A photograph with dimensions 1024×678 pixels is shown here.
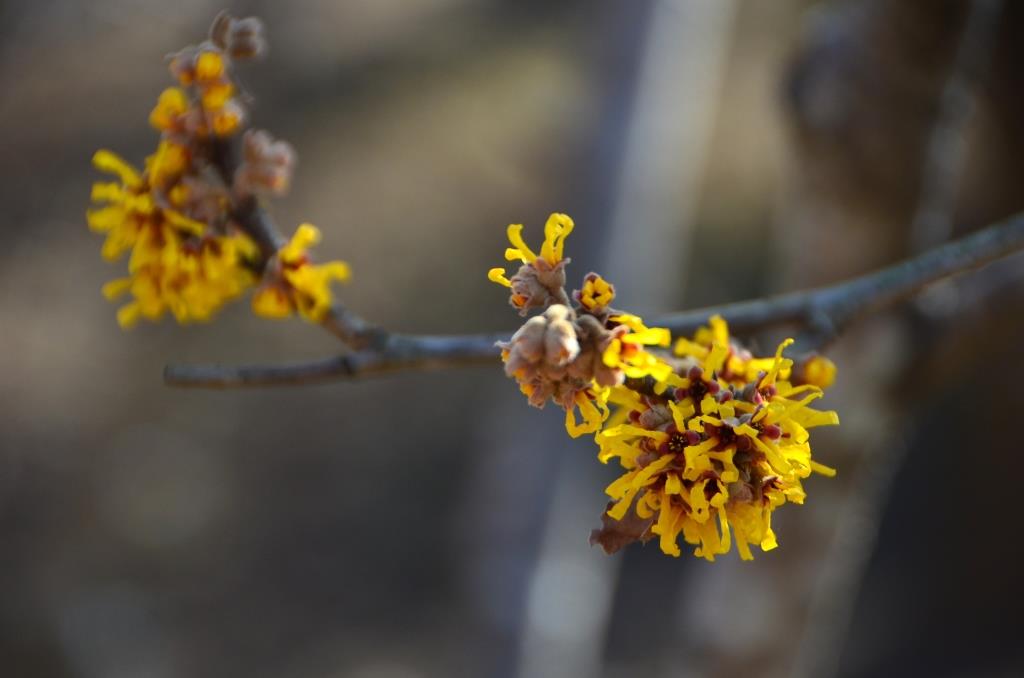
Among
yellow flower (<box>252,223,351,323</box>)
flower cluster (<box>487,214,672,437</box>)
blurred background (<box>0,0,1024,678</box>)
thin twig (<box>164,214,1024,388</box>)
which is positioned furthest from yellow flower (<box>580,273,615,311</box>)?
blurred background (<box>0,0,1024,678</box>)

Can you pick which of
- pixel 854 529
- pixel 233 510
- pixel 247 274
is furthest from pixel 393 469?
pixel 247 274

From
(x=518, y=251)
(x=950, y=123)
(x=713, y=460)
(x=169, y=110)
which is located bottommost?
(x=713, y=460)

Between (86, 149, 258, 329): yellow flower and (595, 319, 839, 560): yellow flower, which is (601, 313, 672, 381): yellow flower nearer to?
(595, 319, 839, 560): yellow flower

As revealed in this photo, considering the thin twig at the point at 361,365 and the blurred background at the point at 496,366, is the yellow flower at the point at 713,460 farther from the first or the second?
the blurred background at the point at 496,366

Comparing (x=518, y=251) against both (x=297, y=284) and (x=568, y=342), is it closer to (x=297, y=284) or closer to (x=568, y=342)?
(x=568, y=342)

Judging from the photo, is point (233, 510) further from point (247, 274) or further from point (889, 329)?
point (247, 274)

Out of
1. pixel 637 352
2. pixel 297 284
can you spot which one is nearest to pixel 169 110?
pixel 297 284
